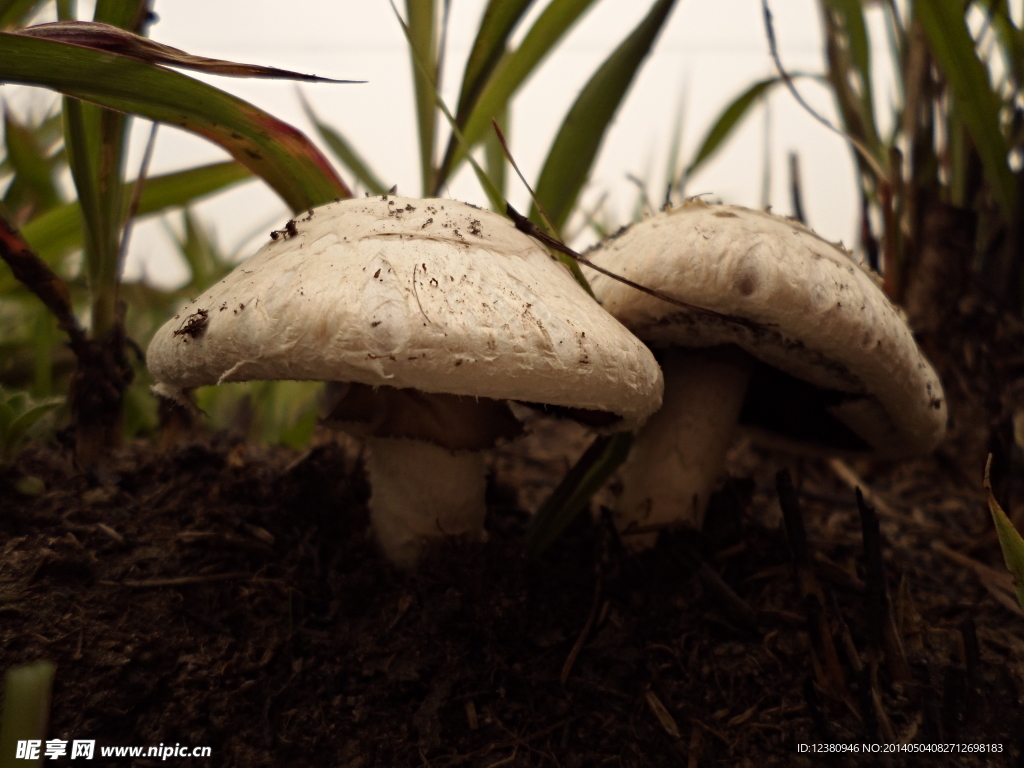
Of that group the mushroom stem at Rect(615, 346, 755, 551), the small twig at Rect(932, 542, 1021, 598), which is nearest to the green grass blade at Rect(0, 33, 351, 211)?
the mushroom stem at Rect(615, 346, 755, 551)

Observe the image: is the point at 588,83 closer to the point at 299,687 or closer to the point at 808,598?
the point at 808,598

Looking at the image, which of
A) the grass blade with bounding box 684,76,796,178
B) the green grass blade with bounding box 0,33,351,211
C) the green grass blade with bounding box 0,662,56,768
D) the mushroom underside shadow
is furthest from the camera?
the grass blade with bounding box 684,76,796,178

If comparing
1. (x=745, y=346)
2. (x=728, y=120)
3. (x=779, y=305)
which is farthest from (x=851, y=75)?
(x=779, y=305)

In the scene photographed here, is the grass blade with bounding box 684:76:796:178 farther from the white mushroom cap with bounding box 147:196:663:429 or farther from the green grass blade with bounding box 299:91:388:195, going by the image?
the white mushroom cap with bounding box 147:196:663:429

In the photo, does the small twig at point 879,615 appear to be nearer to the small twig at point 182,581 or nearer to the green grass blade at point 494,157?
the small twig at point 182,581

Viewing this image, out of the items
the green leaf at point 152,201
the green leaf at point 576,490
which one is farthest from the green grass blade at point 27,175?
the green leaf at point 576,490

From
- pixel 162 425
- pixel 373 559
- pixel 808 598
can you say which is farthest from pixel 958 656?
pixel 162 425

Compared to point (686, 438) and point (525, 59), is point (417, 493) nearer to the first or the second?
point (686, 438)

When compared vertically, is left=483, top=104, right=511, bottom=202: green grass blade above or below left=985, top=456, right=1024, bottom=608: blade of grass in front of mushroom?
above
